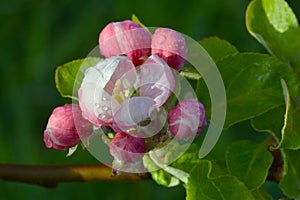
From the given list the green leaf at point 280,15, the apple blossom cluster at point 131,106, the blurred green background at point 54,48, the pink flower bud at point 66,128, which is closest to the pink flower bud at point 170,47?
the apple blossom cluster at point 131,106

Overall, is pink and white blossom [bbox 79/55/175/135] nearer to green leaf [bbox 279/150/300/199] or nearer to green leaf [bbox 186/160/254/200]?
green leaf [bbox 186/160/254/200]

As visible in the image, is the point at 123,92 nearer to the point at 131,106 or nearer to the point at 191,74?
the point at 131,106

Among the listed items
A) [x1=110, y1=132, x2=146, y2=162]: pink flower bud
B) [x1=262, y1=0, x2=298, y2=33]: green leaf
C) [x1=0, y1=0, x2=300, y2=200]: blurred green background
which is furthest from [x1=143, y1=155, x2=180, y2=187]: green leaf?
[x1=0, y1=0, x2=300, y2=200]: blurred green background

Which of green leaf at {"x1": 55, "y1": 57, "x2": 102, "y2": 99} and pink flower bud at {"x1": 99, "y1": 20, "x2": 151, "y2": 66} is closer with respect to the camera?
pink flower bud at {"x1": 99, "y1": 20, "x2": 151, "y2": 66}

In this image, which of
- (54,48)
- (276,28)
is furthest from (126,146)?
(54,48)

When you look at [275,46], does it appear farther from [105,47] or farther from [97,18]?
[97,18]
